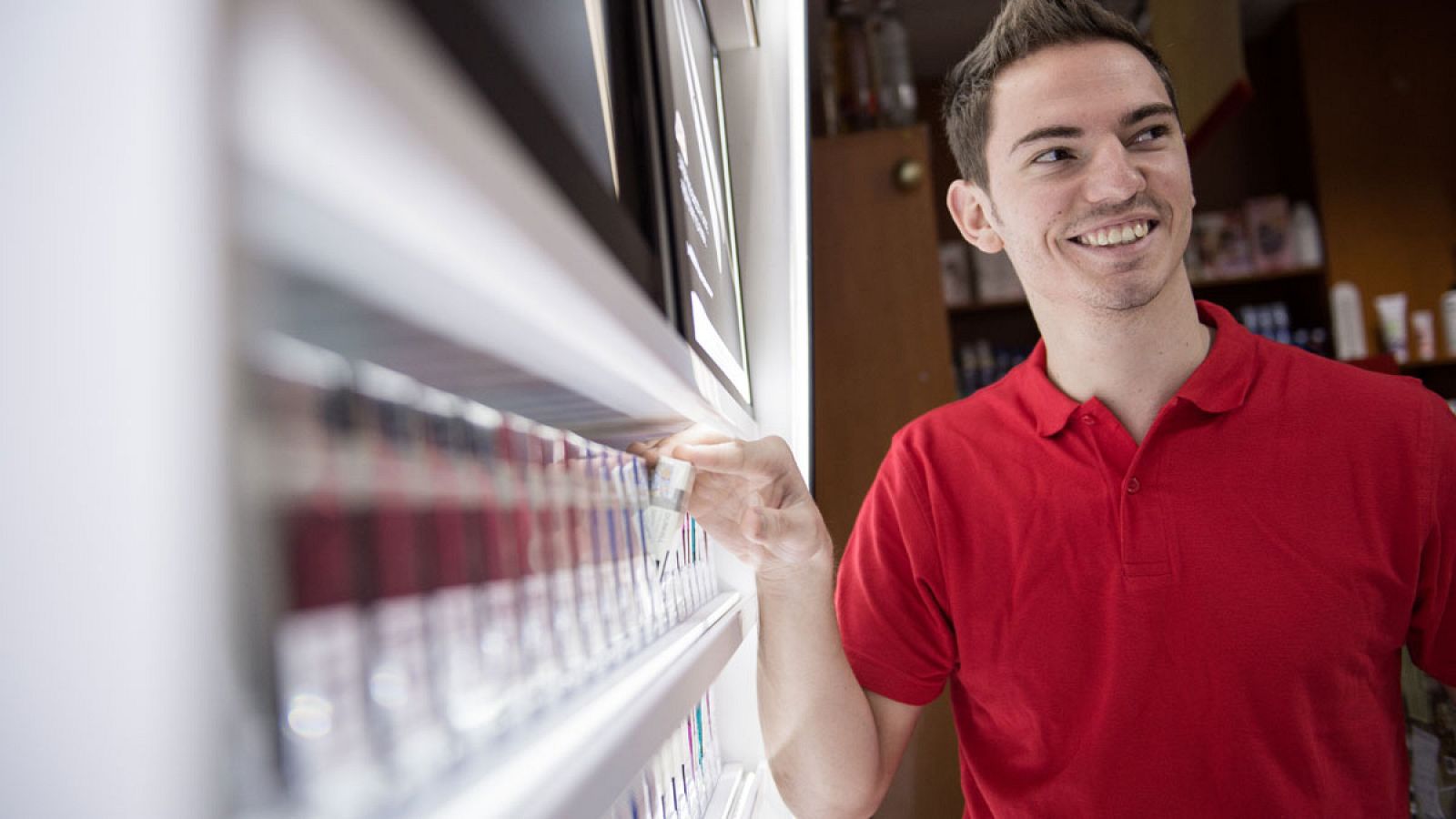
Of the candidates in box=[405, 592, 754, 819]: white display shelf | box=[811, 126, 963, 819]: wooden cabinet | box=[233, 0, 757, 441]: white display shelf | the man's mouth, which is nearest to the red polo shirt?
the man's mouth

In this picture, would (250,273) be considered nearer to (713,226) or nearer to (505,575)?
(505,575)

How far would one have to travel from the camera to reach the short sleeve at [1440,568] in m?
1.29

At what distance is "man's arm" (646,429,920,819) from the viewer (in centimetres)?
101

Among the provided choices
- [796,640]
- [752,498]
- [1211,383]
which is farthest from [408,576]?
[1211,383]

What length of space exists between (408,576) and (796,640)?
0.92m

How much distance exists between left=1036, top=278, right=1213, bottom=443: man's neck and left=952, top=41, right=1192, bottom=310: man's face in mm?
32

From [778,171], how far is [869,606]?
728 mm

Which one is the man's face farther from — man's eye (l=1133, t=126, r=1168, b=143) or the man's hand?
the man's hand

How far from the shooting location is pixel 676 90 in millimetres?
928

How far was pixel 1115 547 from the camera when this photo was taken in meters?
1.35

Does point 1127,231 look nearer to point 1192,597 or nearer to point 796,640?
point 1192,597

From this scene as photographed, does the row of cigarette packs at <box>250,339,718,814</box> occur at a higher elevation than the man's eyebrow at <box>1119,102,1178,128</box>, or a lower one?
lower

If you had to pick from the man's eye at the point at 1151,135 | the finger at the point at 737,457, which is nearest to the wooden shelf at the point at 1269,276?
the man's eye at the point at 1151,135

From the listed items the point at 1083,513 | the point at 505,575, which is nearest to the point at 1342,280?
the point at 1083,513
